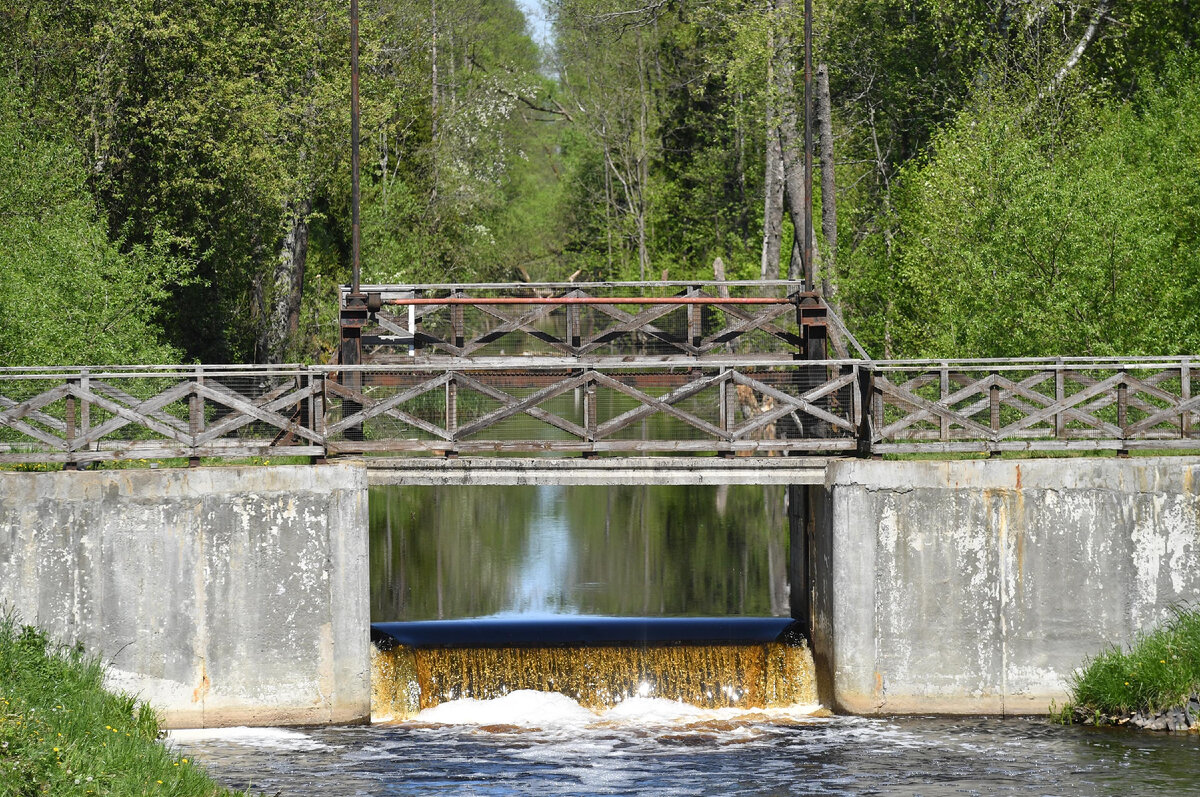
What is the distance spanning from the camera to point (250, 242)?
105 feet

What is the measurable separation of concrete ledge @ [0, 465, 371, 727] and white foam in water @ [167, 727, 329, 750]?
0.49ft

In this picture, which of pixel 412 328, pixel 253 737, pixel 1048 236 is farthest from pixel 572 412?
pixel 1048 236

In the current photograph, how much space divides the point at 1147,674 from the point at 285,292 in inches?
899

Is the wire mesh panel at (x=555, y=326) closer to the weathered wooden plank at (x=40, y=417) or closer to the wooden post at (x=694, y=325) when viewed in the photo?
the wooden post at (x=694, y=325)

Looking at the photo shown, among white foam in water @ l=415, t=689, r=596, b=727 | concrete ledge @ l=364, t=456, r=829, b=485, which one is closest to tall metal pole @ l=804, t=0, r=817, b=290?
concrete ledge @ l=364, t=456, r=829, b=485

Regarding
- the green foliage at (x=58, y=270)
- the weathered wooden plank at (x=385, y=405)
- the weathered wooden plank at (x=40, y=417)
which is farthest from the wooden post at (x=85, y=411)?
the green foliage at (x=58, y=270)

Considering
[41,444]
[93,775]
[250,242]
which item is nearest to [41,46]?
[250,242]

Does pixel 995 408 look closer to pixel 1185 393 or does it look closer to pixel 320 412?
pixel 1185 393

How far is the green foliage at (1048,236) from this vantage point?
21750 mm

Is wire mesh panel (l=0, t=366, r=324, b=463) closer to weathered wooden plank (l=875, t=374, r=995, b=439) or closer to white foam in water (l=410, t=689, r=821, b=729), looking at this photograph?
white foam in water (l=410, t=689, r=821, b=729)

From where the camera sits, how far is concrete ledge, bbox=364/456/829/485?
17.1 m

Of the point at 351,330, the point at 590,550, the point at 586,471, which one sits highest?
the point at 351,330

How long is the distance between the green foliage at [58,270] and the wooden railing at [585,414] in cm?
512

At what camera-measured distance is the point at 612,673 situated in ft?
59.6
